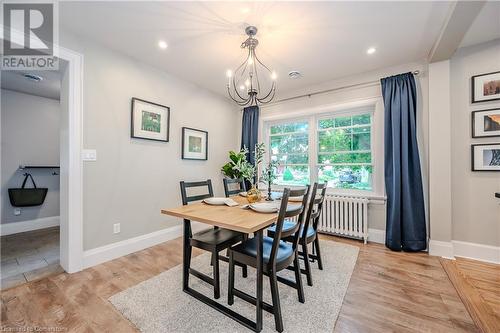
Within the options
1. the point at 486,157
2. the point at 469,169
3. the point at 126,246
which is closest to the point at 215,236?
the point at 126,246

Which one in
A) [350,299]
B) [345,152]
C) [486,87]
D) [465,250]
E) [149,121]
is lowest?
[350,299]

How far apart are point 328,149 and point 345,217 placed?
1.19 meters

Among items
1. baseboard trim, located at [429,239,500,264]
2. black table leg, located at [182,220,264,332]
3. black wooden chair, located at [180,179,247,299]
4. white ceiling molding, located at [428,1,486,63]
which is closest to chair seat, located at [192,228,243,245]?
black wooden chair, located at [180,179,247,299]

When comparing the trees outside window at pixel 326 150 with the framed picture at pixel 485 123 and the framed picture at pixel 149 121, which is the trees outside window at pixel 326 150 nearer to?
the framed picture at pixel 485 123

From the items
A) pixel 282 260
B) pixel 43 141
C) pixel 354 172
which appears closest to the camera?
pixel 282 260

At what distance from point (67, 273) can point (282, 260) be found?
231 centimetres

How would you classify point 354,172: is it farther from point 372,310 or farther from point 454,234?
point 372,310

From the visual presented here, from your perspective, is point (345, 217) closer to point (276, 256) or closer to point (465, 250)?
point (465, 250)

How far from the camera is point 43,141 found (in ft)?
12.7

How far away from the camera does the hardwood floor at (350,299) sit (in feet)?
4.79

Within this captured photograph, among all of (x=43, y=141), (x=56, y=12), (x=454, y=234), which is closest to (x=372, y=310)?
(x=454, y=234)

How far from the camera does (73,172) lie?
2.20 m

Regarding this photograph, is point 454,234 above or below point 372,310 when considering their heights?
above

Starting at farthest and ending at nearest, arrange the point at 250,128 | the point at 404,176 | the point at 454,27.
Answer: the point at 250,128
the point at 404,176
the point at 454,27
